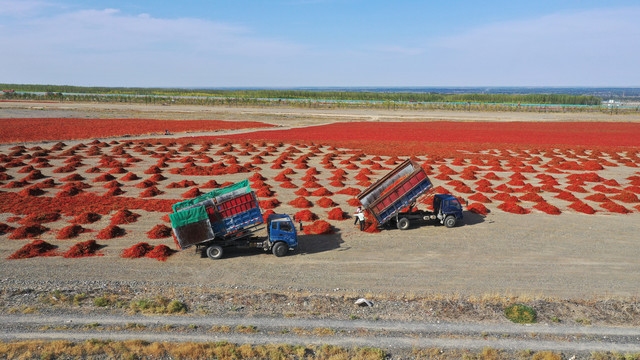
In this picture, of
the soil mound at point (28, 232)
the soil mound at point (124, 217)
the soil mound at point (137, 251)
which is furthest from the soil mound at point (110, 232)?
the soil mound at point (28, 232)

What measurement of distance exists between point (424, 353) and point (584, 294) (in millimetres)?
10087

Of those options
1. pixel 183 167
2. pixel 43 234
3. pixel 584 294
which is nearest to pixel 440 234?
pixel 584 294

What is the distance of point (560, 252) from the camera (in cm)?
2473

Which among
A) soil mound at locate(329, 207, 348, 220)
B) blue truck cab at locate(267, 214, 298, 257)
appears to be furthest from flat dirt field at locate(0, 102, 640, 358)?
blue truck cab at locate(267, 214, 298, 257)

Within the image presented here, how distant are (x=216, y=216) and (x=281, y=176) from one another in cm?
2266

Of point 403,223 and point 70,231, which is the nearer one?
point 70,231

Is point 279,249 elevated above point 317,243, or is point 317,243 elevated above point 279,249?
point 279,249

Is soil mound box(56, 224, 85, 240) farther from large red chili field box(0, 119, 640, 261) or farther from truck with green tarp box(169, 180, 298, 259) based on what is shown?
truck with green tarp box(169, 180, 298, 259)

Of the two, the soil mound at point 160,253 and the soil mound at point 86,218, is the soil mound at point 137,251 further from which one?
the soil mound at point 86,218

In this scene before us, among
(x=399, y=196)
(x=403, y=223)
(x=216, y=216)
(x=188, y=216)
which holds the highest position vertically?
(x=399, y=196)

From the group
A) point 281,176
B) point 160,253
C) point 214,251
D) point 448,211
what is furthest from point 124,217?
point 448,211

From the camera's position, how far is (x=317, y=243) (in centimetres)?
2602

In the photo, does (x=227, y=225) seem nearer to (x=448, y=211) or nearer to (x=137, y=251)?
(x=137, y=251)

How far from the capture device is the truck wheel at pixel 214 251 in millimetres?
22797
